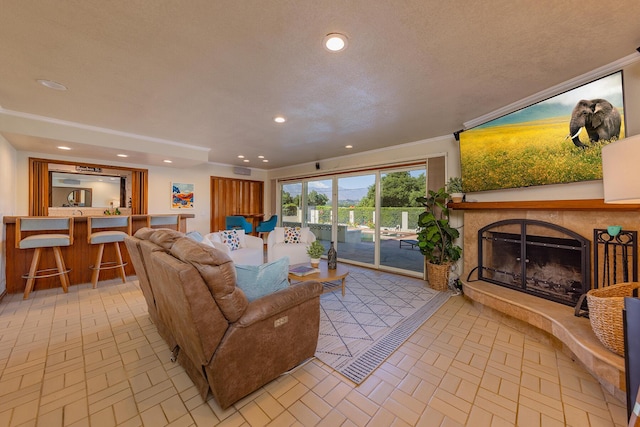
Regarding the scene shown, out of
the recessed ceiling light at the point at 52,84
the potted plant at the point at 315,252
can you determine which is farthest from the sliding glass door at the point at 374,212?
the recessed ceiling light at the point at 52,84

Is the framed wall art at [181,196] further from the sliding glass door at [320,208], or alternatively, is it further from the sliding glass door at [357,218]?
the sliding glass door at [357,218]

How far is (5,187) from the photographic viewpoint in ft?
10.8

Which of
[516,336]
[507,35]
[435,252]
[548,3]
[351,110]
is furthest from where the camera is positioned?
[435,252]

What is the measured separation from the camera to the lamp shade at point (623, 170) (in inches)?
49.8

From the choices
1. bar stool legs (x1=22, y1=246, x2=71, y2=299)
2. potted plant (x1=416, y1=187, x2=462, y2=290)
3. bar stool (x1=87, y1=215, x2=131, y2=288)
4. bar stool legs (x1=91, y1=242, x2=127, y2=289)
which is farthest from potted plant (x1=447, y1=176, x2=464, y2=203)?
bar stool legs (x1=22, y1=246, x2=71, y2=299)

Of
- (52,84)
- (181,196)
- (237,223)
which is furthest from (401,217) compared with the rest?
(181,196)

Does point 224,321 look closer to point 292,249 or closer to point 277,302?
Result: point 277,302

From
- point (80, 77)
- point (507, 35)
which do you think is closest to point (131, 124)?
point (80, 77)

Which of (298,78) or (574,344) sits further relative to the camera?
(298,78)

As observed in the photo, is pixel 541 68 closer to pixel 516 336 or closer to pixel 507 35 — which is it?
pixel 507 35

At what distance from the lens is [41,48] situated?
1.74 m

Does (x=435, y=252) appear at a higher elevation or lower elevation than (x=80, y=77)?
lower

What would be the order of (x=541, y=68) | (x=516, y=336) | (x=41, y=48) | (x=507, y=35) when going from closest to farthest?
(x=507, y=35) → (x=41, y=48) → (x=541, y=68) → (x=516, y=336)

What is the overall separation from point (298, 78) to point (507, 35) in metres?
1.56
